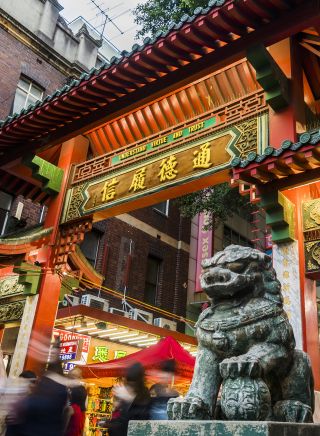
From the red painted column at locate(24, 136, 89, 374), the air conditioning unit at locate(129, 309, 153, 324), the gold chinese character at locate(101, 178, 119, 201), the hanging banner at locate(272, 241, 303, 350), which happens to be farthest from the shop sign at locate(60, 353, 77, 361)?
the hanging banner at locate(272, 241, 303, 350)

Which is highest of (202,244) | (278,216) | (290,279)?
(202,244)

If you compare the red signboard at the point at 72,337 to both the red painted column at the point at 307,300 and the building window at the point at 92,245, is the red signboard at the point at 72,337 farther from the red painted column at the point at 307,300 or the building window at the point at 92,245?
the red painted column at the point at 307,300

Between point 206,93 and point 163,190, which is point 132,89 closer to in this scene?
point 206,93

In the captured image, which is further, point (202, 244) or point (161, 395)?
point (202, 244)

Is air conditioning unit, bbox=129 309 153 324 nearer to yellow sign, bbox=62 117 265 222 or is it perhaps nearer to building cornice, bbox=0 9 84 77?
yellow sign, bbox=62 117 265 222

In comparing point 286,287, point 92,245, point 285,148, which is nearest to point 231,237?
point 92,245

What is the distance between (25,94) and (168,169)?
970cm

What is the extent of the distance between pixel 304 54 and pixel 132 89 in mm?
3022

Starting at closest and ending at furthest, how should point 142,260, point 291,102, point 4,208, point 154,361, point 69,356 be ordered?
point 291,102, point 154,361, point 69,356, point 4,208, point 142,260

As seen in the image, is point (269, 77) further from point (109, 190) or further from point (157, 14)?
point (157, 14)

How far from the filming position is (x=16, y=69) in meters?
15.0

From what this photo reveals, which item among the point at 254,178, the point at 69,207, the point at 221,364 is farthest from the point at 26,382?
the point at 69,207

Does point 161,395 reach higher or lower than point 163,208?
lower

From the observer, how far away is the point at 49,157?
10.6 meters
